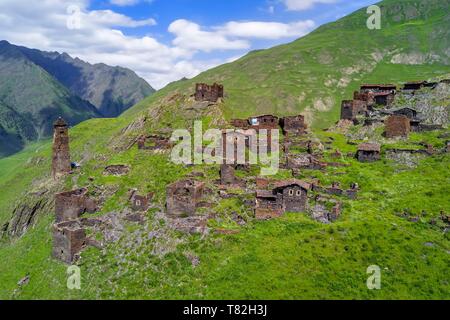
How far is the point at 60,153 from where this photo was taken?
94000 mm

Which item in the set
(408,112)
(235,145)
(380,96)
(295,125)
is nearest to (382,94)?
(380,96)

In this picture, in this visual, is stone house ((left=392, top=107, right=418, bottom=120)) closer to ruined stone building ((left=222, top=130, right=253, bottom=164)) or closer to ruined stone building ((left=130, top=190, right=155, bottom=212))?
ruined stone building ((left=222, top=130, right=253, bottom=164))

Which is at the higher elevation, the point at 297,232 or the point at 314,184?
the point at 314,184

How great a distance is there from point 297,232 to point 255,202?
844 cm

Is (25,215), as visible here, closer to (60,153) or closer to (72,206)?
(60,153)

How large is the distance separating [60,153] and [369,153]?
6103cm

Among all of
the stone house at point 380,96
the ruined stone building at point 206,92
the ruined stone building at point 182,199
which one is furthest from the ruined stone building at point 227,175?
the stone house at point 380,96

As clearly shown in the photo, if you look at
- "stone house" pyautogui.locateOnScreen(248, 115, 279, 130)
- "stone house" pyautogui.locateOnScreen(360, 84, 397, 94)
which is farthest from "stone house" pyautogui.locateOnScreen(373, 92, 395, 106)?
"stone house" pyautogui.locateOnScreen(248, 115, 279, 130)

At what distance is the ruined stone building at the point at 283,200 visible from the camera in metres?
66.5

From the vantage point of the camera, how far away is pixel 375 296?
174ft

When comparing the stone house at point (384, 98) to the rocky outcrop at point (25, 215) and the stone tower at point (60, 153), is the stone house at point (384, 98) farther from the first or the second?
the rocky outcrop at point (25, 215)

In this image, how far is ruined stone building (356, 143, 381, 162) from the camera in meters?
83.1

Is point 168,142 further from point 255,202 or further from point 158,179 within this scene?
point 255,202
